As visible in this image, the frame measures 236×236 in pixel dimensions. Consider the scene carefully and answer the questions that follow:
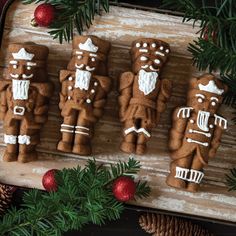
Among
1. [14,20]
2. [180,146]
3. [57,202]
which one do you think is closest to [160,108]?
[180,146]

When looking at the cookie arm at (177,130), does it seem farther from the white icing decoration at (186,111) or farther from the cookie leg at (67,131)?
the cookie leg at (67,131)

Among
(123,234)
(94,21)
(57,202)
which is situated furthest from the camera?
(123,234)

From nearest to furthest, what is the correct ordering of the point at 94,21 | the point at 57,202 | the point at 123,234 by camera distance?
the point at 57,202 < the point at 94,21 < the point at 123,234

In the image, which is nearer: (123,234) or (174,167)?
(174,167)

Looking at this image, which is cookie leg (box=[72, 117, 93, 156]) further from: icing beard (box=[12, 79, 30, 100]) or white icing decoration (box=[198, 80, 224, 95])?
white icing decoration (box=[198, 80, 224, 95])

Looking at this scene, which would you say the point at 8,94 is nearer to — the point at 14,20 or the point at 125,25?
the point at 14,20

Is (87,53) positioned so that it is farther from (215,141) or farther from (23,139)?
(215,141)

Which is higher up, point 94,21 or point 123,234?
point 94,21
